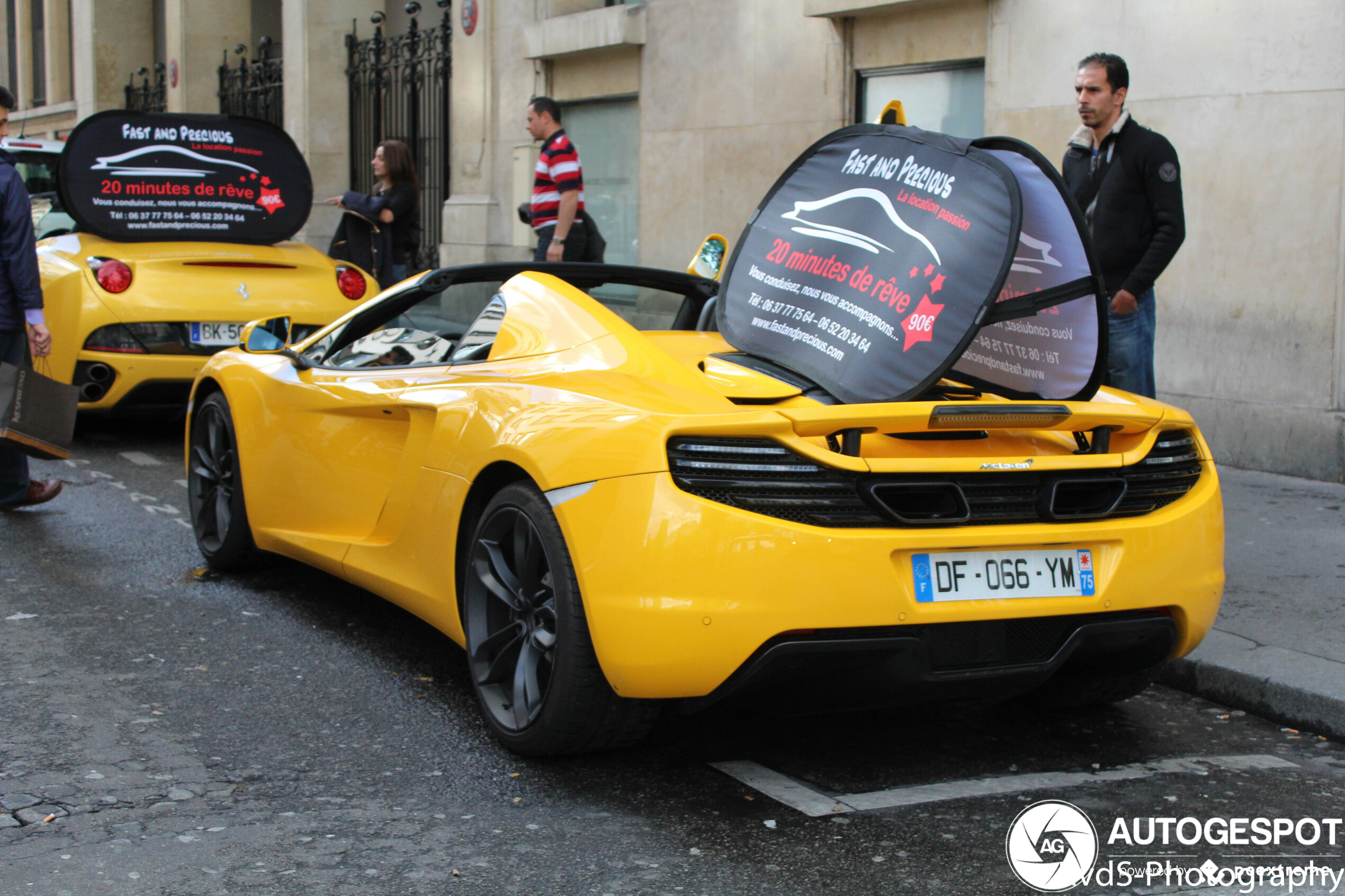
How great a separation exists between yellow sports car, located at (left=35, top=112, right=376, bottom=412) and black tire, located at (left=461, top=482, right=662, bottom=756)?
510cm

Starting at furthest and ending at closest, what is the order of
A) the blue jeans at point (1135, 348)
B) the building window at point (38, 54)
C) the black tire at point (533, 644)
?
the building window at point (38, 54) → the blue jeans at point (1135, 348) → the black tire at point (533, 644)

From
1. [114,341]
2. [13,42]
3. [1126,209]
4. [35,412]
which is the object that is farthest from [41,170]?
[13,42]

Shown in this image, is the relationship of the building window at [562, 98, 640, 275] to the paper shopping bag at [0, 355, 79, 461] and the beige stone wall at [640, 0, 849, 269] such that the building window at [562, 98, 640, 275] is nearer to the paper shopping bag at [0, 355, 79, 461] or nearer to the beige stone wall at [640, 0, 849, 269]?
the beige stone wall at [640, 0, 849, 269]

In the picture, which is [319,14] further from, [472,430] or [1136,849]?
[1136,849]

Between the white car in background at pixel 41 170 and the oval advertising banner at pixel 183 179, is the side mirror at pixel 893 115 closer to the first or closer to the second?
the oval advertising banner at pixel 183 179

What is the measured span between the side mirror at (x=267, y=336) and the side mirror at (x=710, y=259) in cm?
159

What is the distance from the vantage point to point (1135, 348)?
5879 mm

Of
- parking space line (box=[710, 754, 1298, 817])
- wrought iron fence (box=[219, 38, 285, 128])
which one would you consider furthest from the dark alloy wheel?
wrought iron fence (box=[219, 38, 285, 128])

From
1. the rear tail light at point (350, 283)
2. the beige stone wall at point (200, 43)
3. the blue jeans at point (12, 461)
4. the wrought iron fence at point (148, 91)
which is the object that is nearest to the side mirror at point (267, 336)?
the blue jeans at point (12, 461)

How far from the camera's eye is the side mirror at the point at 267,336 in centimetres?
547

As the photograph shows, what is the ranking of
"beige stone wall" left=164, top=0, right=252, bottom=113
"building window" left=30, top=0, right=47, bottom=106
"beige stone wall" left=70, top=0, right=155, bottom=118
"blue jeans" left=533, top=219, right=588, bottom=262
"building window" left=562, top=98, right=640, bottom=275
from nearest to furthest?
"blue jeans" left=533, top=219, right=588, bottom=262, "building window" left=562, top=98, right=640, bottom=275, "beige stone wall" left=164, top=0, right=252, bottom=113, "beige stone wall" left=70, top=0, right=155, bottom=118, "building window" left=30, top=0, right=47, bottom=106

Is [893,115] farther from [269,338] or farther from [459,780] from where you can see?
[269,338]

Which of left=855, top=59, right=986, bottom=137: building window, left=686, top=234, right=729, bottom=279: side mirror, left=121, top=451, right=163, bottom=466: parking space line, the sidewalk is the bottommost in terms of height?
left=121, top=451, right=163, bottom=466: parking space line

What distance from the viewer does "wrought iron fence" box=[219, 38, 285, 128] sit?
2283cm
